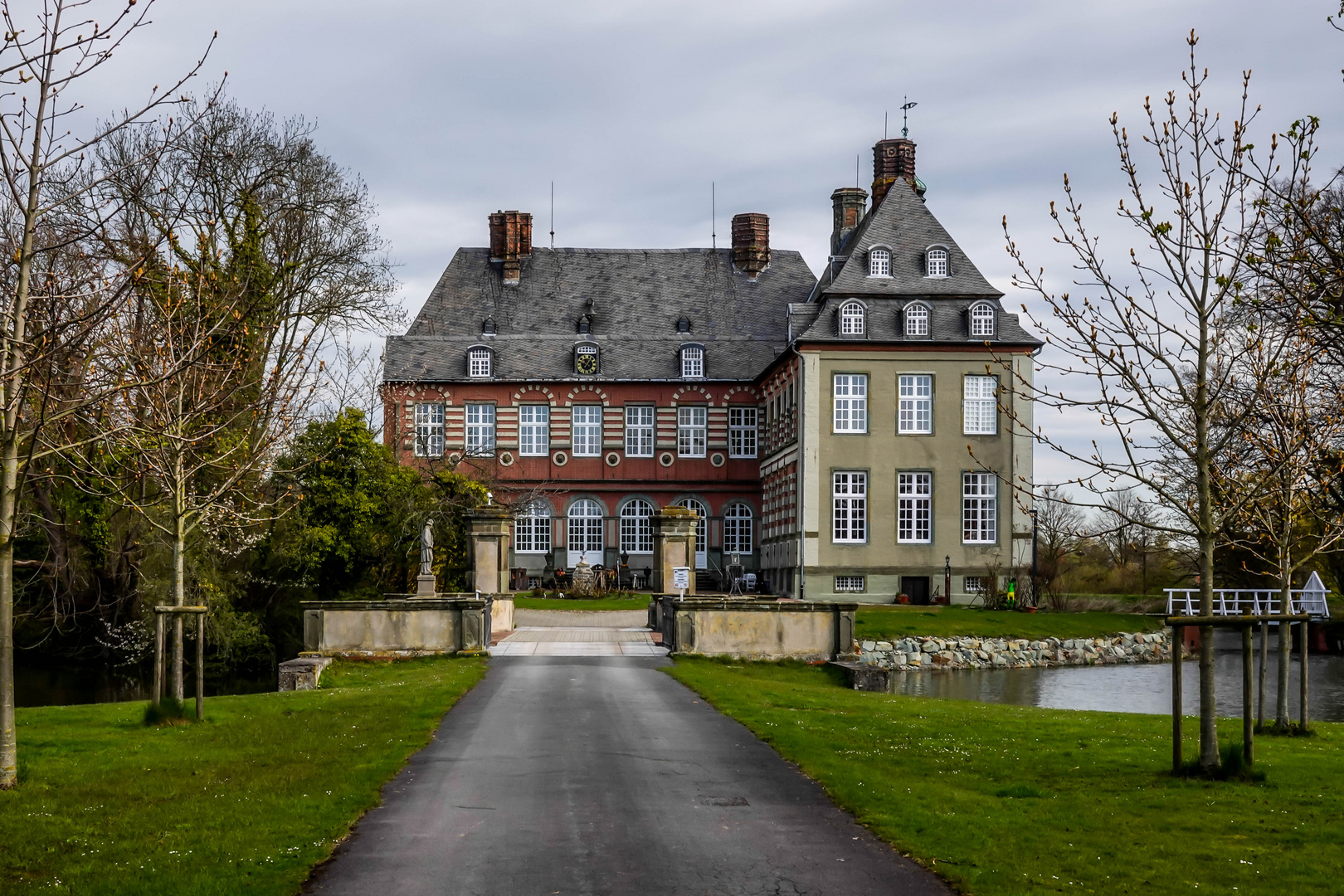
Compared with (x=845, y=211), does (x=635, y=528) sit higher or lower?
lower

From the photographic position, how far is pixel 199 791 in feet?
35.4

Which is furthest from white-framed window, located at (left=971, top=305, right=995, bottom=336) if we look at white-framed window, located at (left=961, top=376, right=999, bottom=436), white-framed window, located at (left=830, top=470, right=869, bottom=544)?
white-framed window, located at (left=830, top=470, right=869, bottom=544)

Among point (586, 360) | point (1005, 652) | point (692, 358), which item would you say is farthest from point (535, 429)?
point (1005, 652)

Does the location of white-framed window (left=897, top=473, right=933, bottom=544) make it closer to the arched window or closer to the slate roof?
the slate roof

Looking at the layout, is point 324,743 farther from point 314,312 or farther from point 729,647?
point 314,312

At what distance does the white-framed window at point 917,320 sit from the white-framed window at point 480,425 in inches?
703

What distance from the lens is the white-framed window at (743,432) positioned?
5503cm

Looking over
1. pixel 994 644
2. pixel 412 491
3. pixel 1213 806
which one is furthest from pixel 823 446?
pixel 1213 806

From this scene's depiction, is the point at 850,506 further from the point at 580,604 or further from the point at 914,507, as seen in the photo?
the point at 580,604

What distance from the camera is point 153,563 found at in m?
29.9

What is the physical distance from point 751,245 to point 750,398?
787 cm

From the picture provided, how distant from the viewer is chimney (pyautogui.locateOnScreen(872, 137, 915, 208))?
173 ft

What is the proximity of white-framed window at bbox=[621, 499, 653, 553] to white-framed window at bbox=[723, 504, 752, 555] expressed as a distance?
3.06 meters

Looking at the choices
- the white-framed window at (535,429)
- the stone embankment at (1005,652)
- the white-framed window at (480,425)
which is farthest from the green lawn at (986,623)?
the white-framed window at (480,425)
